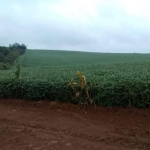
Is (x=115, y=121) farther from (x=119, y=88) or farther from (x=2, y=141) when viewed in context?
(x=2, y=141)

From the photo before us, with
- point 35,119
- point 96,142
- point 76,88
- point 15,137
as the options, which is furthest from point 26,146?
point 76,88

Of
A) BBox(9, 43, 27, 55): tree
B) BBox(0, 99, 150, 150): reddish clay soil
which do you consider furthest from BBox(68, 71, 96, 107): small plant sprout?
BBox(9, 43, 27, 55): tree

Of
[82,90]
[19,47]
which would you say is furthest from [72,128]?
[19,47]

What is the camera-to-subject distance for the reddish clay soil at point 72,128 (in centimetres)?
511

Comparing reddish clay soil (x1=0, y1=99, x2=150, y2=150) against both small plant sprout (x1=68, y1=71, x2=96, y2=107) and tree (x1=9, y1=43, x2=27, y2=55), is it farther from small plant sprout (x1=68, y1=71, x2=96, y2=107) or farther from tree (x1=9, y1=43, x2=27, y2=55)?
tree (x1=9, y1=43, x2=27, y2=55)

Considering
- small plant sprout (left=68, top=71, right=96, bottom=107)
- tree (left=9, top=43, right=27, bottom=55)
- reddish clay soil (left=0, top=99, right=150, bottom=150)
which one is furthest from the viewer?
tree (left=9, top=43, right=27, bottom=55)

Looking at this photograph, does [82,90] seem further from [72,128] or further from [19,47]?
[19,47]

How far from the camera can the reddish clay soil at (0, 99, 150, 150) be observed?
5.11 meters

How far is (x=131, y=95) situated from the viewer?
22.7 ft

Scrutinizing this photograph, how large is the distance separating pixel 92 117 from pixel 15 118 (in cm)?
205

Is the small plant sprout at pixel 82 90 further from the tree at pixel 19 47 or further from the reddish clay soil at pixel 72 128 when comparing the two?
the tree at pixel 19 47

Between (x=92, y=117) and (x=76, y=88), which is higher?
(x=76, y=88)

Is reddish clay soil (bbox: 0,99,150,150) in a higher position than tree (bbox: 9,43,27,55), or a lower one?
lower

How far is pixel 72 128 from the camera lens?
6.04 m
